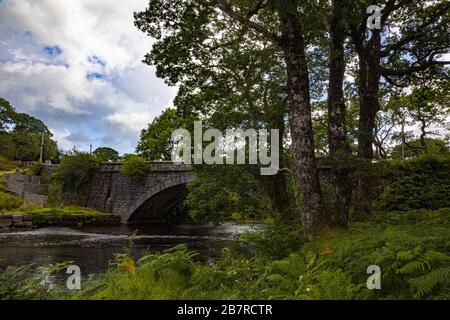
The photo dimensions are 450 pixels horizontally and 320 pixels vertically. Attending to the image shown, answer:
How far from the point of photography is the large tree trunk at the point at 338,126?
9664 mm

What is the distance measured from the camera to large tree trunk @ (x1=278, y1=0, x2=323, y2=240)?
9.16 meters

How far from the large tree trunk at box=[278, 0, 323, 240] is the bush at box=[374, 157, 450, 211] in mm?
8292

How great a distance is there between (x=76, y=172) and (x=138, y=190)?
688cm

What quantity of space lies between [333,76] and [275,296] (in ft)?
24.5

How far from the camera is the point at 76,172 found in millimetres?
37281

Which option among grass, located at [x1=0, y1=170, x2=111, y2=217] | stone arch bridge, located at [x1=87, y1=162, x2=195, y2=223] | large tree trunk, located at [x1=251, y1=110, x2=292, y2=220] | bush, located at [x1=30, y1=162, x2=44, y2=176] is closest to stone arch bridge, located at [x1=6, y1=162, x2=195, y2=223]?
stone arch bridge, located at [x1=87, y1=162, x2=195, y2=223]

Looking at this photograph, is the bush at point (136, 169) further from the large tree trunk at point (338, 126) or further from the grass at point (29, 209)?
the large tree trunk at point (338, 126)

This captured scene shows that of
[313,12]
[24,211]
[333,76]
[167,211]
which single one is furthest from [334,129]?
[167,211]

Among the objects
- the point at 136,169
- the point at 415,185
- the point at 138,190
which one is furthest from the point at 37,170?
the point at 415,185

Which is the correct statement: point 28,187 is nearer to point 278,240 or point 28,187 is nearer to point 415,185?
point 278,240

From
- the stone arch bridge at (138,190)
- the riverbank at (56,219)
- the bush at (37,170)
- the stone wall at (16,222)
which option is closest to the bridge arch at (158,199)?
the stone arch bridge at (138,190)

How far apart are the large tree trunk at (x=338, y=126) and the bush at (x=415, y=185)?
7.02m
